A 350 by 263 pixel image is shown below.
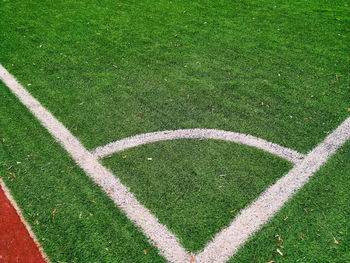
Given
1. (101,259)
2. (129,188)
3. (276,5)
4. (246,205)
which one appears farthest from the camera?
(276,5)

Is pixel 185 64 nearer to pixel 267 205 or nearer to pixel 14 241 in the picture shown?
pixel 267 205

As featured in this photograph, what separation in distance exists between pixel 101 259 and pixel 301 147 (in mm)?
2241

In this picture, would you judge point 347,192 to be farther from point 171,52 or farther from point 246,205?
point 171,52

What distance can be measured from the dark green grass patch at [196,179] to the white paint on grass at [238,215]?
0.07 m

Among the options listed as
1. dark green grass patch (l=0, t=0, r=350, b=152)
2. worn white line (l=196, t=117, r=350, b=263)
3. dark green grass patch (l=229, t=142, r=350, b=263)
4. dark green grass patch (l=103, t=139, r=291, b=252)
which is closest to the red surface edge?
dark green grass patch (l=103, t=139, r=291, b=252)

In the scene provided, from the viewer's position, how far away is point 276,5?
729cm

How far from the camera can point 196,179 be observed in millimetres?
3359

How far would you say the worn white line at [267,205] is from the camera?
108 inches

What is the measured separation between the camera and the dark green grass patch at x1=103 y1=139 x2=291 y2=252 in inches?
117

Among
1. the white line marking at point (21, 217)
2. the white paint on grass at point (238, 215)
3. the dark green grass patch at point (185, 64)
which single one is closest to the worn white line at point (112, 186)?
the white paint on grass at point (238, 215)

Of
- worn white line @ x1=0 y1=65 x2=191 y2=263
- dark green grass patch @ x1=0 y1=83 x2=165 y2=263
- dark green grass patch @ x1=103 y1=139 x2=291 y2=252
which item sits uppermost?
dark green grass patch @ x1=103 y1=139 x2=291 y2=252

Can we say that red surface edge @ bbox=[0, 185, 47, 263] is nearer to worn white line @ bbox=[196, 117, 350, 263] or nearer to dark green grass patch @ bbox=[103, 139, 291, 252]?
dark green grass patch @ bbox=[103, 139, 291, 252]

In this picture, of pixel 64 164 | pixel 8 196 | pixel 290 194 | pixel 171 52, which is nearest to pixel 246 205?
pixel 290 194

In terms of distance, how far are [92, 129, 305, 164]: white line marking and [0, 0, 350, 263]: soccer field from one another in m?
0.02
